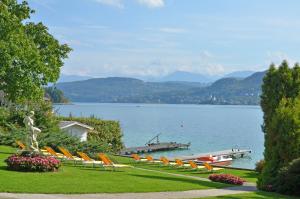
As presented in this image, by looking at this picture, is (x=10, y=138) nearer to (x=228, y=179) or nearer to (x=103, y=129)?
(x=228, y=179)

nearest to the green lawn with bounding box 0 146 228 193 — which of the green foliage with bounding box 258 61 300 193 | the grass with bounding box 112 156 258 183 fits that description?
the green foliage with bounding box 258 61 300 193

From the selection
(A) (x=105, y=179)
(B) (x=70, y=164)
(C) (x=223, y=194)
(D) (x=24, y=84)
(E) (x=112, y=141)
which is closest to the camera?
(C) (x=223, y=194)

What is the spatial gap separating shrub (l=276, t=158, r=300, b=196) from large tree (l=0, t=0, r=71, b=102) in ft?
45.7

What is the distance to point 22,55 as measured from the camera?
25.8 metres

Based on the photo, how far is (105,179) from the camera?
23.0m

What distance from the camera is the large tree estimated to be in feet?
79.9

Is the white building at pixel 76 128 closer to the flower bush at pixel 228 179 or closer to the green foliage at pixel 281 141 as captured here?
the flower bush at pixel 228 179

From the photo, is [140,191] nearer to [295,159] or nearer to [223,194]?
[223,194]

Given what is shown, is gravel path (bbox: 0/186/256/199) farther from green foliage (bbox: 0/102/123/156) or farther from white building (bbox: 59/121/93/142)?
white building (bbox: 59/121/93/142)

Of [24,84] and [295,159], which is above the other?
[24,84]

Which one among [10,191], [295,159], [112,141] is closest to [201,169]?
[295,159]

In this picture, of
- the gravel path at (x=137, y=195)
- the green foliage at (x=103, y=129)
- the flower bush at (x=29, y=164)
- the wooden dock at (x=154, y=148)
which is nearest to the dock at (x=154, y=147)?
the wooden dock at (x=154, y=148)

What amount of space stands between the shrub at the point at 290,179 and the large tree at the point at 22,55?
13.9m

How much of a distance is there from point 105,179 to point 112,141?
37.2 metres
